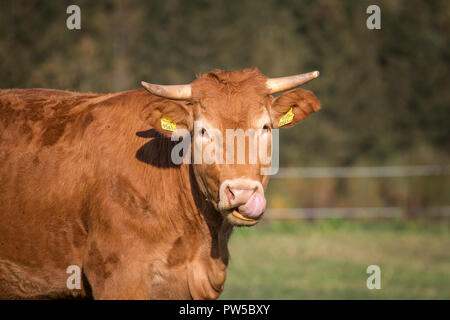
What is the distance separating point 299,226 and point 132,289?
12849 millimetres

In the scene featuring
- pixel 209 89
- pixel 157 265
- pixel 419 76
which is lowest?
pixel 157 265

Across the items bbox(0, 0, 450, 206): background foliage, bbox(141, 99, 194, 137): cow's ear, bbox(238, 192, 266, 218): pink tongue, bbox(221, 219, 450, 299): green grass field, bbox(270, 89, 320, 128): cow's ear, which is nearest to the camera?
bbox(238, 192, 266, 218): pink tongue

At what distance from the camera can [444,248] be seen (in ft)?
43.7

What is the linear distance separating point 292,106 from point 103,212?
177cm

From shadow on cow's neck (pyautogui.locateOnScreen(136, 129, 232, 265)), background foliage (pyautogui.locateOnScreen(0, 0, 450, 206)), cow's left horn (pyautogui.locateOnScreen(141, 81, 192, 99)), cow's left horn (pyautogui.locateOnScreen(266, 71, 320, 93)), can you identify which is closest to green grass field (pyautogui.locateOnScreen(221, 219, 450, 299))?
shadow on cow's neck (pyautogui.locateOnScreen(136, 129, 232, 265))

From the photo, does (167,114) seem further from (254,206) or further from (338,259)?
(338,259)

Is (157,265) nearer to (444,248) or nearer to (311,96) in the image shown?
(311,96)

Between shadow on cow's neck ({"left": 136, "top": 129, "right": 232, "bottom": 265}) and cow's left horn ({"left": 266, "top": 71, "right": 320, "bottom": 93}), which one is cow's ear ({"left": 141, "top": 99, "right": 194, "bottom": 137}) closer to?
shadow on cow's neck ({"left": 136, "top": 129, "right": 232, "bottom": 265})

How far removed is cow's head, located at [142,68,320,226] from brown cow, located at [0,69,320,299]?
0.03 ft

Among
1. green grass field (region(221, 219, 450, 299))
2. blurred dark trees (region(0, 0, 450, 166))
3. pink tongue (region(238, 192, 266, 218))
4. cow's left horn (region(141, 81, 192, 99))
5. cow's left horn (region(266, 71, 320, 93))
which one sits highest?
blurred dark trees (region(0, 0, 450, 166))

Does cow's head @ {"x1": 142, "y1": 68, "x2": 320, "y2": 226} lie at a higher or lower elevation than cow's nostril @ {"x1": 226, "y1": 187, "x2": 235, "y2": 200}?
higher

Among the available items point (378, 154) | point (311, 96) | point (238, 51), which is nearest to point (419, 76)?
point (378, 154)

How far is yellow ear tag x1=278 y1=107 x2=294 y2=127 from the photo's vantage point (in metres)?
5.09
